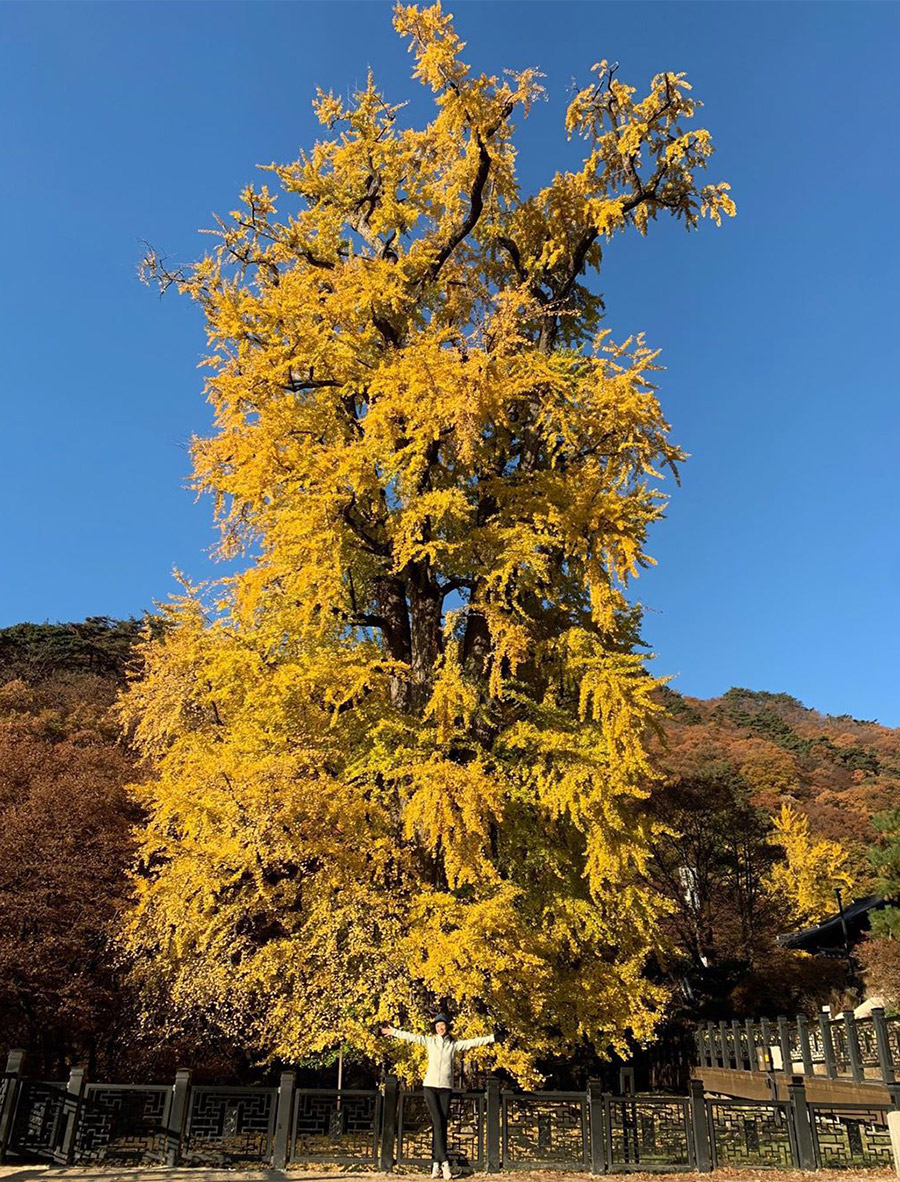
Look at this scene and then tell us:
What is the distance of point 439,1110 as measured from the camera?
26.1 feet

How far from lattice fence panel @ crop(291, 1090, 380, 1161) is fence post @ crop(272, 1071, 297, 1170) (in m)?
0.08

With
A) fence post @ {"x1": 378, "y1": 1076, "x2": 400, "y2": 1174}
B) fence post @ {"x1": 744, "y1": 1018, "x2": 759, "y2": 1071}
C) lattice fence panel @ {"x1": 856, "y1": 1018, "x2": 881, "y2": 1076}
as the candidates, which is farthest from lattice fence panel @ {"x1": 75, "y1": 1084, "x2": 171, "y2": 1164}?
fence post @ {"x1": 744, "y1": 1018, "x2": 759, "y2": 1071}

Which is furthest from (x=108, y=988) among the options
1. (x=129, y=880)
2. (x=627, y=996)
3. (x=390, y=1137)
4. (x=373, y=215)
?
(x=373, y=215)

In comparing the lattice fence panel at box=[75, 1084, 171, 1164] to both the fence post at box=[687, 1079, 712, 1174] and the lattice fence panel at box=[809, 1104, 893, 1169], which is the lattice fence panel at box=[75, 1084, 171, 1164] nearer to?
the fence post at box=[687, 1079, 712, 1174]

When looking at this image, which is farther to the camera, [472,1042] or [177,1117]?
[177,1117]

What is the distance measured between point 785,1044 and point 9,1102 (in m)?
13.9

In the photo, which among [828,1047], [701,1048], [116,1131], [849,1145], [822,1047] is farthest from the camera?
[701,1048]

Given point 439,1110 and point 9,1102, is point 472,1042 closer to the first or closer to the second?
point 439,1110

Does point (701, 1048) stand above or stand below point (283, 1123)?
above

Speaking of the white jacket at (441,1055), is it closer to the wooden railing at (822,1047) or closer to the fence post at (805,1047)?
the wooden railing at (822,1047)

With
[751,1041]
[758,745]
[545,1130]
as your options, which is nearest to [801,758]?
[758,745]

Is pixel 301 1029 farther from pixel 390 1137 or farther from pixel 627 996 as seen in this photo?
pixel 627 996

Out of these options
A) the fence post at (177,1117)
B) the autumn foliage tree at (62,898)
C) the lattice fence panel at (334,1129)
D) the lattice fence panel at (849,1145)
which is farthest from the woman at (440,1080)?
the autumn foliage tree at (62,898)

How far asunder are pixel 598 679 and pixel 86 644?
3884cm
